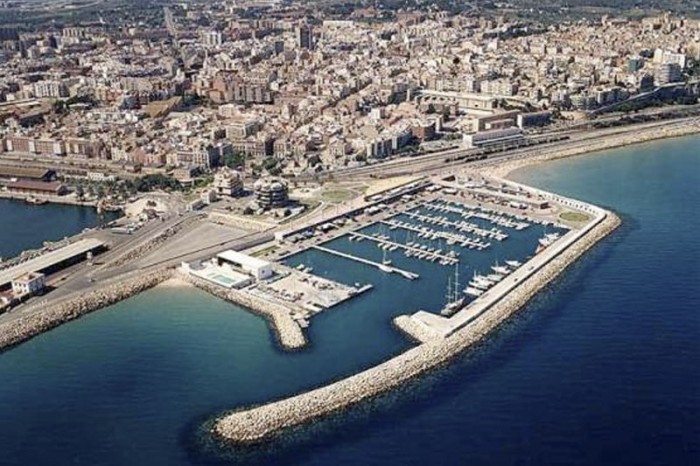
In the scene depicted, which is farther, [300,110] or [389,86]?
[389,86]

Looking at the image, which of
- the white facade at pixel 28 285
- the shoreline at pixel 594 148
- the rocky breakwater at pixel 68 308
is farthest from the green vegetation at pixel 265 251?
the shoreline at pixel 594 148

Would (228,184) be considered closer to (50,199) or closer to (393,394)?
(50,199)

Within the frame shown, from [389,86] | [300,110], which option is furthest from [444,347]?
[389,86]

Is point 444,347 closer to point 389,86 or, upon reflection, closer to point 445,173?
point 445,173

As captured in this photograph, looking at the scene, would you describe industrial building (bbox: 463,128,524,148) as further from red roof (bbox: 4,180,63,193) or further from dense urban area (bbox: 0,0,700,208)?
red roof (bbox: 4,180,63,193)

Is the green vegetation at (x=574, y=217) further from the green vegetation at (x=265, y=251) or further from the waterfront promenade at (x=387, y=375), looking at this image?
the green vegetation at (x=265, y=251)

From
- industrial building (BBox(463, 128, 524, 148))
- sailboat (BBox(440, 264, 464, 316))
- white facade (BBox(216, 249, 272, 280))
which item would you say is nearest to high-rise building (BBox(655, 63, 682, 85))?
industrial building (BBox(463, 128, 524, 148))
